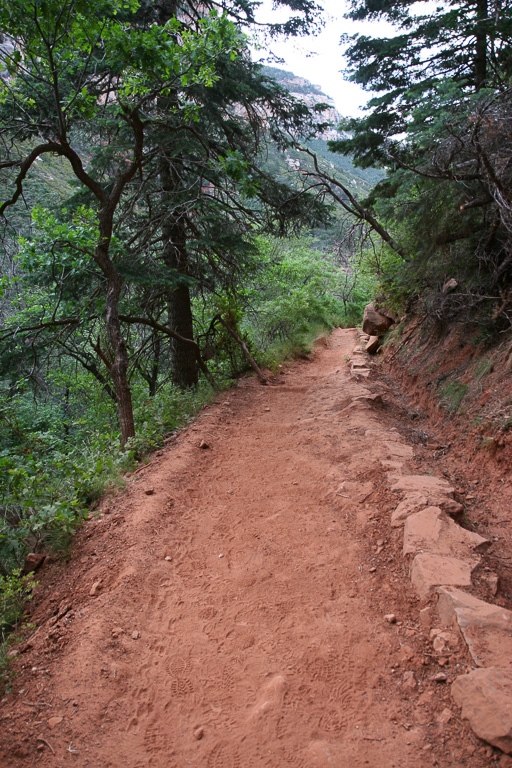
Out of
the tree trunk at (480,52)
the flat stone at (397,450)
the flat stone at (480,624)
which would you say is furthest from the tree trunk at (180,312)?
the flat stone at (480,624)

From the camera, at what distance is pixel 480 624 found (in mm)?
2221

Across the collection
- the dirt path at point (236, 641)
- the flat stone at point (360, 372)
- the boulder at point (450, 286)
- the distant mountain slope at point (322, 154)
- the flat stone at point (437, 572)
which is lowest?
the dirt path at point (236, 641)

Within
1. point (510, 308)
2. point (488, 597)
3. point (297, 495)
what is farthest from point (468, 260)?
point (488, 597)

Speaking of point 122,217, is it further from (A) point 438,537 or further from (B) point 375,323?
(B) point 375,323

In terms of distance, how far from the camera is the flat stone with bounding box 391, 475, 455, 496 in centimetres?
361

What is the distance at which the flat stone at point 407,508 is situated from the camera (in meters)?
3.32

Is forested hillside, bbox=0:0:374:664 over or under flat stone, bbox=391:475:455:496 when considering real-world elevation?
over

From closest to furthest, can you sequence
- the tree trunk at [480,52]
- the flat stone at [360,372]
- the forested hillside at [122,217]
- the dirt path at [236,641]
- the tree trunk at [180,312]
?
the dirt path at [236,641] → the forested hillside at [122,217] → the tree trunk at [480,52] → the tree trunk at [180,312] → the flat stone at [360,372]

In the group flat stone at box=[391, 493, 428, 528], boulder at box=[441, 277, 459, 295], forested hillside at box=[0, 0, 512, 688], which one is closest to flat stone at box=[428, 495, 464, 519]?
flat stone at box=[391, 493, 428, 528]

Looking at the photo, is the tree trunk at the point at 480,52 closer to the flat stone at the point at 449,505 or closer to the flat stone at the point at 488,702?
the flat stone at the point at 449,505

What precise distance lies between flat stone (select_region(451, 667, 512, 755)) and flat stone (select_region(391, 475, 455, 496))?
5.62 ft

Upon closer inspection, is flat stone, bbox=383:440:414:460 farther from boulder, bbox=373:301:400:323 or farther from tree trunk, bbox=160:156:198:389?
boulder, bbox=373:301:400:323

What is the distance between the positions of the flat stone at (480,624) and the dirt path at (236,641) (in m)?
0.14

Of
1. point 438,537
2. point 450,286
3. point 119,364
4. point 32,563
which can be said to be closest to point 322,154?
point 450,286
